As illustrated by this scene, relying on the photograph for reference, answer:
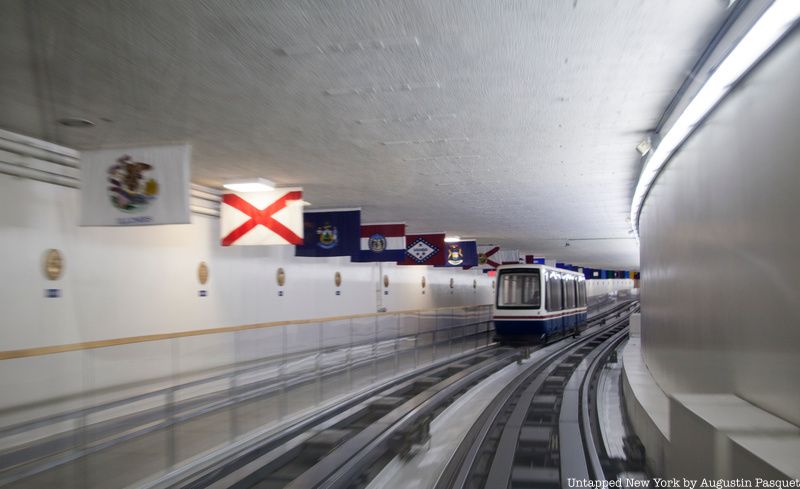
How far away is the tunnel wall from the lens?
363 cm

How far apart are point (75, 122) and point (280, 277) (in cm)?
753

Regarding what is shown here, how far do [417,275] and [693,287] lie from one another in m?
17.8

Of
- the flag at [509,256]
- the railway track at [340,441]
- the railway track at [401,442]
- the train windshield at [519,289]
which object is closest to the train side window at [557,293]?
the train windshield at [519,289]

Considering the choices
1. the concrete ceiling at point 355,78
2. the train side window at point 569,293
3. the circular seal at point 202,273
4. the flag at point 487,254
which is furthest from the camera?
the flag at point 487,254

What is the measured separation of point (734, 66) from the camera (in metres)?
4.48

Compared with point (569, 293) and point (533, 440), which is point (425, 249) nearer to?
point (569, 293)

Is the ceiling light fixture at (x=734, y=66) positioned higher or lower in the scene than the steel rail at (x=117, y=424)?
higher

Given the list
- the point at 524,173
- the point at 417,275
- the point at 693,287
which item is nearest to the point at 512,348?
the point at 417,275

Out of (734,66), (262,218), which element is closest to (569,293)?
(262,218)

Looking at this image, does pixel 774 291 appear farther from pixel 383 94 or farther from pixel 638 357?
pixel 638 357

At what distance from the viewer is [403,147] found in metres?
8.61

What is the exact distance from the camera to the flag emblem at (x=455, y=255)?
2305cm

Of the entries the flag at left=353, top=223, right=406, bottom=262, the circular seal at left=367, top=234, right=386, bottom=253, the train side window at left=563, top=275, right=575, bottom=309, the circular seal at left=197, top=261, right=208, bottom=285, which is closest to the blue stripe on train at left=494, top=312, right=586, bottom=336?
the train side window at left=563, top=275, right=575, bottom=309

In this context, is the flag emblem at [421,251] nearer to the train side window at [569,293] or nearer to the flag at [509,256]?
the train side window at [569,293]
